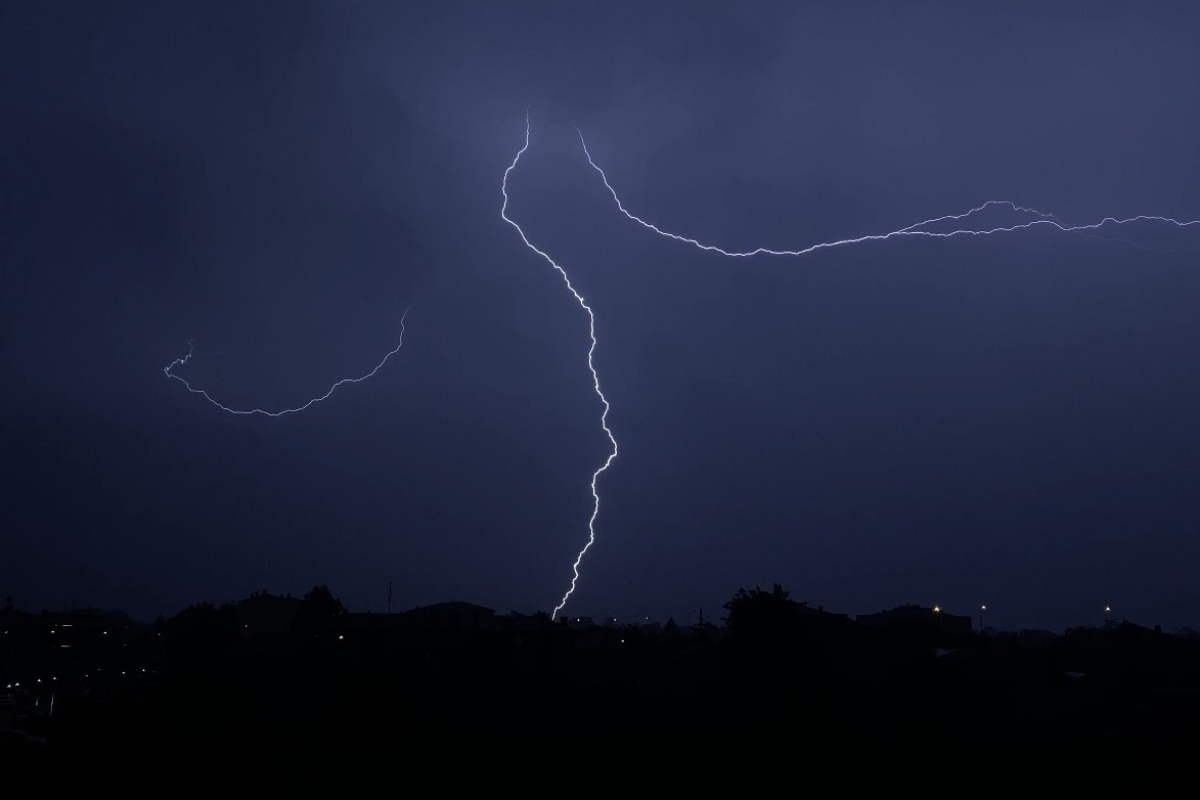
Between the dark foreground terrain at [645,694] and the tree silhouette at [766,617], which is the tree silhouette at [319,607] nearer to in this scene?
the dark foreground terrain at [645,694]

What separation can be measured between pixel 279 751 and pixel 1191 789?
13.1m

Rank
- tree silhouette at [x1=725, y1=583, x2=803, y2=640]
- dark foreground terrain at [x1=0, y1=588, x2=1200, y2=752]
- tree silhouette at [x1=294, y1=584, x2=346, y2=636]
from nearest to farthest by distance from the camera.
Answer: dark foreground terrain at [x1=0, y1=588, x2=1200, y2=752] < tree silhouette at [x1=725, y1=583, x2=803, y2=640] < tree silhouette at [x1=294, y1=584, x2=346, y2=636]

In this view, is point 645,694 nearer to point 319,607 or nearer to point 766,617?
point 766,617

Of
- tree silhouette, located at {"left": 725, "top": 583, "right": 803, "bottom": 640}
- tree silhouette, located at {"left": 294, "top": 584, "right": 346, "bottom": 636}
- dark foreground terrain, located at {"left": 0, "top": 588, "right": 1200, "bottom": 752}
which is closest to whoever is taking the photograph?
dark foreground terrain, located at {"left": 0, "top": 588, "right": 1200, "bottom": 752}

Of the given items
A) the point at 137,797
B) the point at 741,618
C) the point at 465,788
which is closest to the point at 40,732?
the point at 137,797

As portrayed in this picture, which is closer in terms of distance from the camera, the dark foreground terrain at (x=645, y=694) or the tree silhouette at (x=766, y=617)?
the dark foreground terrain at (x=645, y=694)

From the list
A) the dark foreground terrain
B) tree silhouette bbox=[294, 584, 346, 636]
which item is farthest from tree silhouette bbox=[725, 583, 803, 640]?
tree silhouette bbox=[294, 584, 346, 636]

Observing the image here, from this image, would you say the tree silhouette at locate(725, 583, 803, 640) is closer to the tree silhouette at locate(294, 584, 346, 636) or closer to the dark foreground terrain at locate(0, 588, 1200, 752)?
the dark foreground terrain at locate(0, 588, 1200, 752)

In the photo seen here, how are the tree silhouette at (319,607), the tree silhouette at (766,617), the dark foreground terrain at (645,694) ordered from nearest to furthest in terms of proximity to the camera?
1. the dark foreground terrain at (645,694)
2. the tree silhouette at (766,617)
3. the tree silhouette at (319,607)

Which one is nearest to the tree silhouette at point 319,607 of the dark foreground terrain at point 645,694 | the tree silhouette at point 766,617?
the dark foreground terrain at point 645,694

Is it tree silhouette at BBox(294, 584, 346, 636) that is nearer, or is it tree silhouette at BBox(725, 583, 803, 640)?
tree silhouette at BBox(725, 583, 803, 640)

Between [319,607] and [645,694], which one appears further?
[319,607]

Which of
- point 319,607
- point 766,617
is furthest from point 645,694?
point 319,607

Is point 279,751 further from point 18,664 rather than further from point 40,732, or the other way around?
point 18,664
